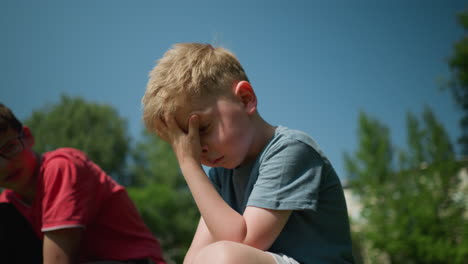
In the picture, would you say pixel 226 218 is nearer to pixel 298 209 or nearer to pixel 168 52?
pixel 298 209

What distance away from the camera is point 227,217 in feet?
4.99

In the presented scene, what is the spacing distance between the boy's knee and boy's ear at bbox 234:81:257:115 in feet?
2.15

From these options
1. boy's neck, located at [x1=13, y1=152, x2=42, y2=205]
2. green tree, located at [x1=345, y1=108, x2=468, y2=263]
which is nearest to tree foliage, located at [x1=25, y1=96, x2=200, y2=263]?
green tree, located at [x1=345, y1=108, x2=468, y2=263]

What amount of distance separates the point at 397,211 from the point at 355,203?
5.81 m

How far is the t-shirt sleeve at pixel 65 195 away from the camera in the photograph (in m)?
2.09

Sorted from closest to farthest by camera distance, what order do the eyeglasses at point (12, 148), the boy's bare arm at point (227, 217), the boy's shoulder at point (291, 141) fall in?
the boy's bare arm at point (227, 217) < the boy's shoulder at point (291, 141) < the eyeglasses at point (12, 148)

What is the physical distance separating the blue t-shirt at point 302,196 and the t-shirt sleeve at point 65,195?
100 cm

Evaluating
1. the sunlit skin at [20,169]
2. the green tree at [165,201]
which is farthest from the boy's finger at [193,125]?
the green tree at [165,201]

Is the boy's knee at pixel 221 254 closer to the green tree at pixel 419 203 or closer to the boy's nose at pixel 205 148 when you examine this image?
the boy's nose at pixel 205 148

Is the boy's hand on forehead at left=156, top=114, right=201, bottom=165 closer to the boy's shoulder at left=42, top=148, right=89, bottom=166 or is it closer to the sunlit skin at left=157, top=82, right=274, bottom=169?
the sunlit skin at left=157, top=82, right=274, bottom=169

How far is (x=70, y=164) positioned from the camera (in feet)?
7.54

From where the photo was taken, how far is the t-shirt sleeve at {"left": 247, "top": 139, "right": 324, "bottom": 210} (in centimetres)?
153

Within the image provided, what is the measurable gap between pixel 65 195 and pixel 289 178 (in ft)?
4.25

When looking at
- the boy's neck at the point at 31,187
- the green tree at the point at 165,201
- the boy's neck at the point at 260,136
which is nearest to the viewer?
the boy's neck at the point at 260,136
